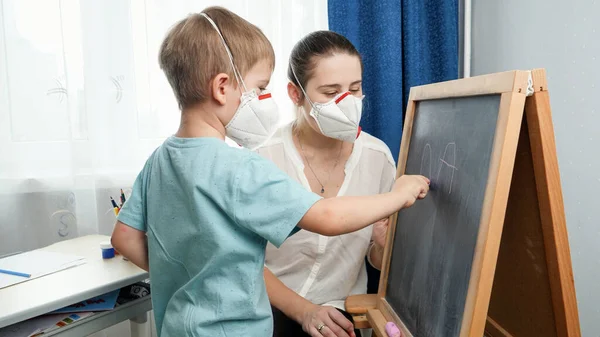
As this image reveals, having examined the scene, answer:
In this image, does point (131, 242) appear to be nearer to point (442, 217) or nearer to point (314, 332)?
point (314, 332)

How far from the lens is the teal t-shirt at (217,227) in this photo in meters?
0.87

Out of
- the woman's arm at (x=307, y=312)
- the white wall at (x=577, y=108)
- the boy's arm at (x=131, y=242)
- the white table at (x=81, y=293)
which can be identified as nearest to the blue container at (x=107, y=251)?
the white table at (x=81, y=293)

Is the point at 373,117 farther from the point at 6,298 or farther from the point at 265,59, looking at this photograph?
the point at 6,298

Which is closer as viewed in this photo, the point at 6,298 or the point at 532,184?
the point at 532,184

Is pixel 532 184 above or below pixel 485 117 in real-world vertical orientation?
below

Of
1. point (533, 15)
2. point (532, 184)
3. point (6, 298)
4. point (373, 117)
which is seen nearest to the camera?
point (532, 184)

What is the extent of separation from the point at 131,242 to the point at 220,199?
0.35m

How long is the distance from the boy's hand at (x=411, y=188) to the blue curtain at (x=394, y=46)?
0.92 m

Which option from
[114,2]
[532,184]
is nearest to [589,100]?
[532,184]

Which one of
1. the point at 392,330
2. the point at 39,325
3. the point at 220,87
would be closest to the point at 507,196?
the point at 392,330

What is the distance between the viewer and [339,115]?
135 cm

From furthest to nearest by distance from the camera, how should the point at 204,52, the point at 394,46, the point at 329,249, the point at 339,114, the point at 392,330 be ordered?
the point at 394,46 < the point at 329,249 < the point at 339,114 < the point at 392,330 < the point at 204,52

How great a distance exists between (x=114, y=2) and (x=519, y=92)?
1.42 metres

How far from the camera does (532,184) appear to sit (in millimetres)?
925
